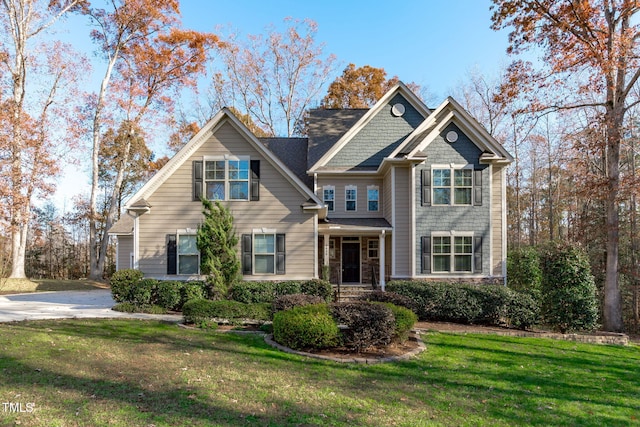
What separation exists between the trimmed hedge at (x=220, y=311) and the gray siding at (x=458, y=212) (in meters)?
6.94

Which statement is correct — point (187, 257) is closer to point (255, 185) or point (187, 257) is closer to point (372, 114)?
point (255, 185)

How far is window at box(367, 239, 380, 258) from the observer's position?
17.2 m

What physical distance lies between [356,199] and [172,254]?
816cm

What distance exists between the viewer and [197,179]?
13.6m

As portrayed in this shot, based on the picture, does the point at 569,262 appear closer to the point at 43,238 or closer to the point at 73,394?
the point at 73,394

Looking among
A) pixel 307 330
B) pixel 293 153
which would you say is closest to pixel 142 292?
pixel 307 330

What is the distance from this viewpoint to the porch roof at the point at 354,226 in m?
15.1

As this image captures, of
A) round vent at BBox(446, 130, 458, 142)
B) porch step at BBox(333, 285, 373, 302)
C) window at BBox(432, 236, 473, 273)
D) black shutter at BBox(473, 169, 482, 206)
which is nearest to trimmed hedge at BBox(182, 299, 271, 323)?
porch step at BBox(333, 285, 373, 302)

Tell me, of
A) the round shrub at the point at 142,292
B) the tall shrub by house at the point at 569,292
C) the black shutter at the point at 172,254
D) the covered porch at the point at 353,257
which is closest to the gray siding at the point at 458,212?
the covered porch at the point at 353,257

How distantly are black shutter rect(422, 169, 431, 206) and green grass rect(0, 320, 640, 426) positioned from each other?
6856 mm

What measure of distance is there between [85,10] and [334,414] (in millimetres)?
30470

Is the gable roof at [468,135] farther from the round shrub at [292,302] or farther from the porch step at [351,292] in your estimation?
the round shrub at [292,302]

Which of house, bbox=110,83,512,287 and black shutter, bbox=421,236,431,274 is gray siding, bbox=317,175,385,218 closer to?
house, bbox=110,83,512,287

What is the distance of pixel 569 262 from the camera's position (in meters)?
10.9
